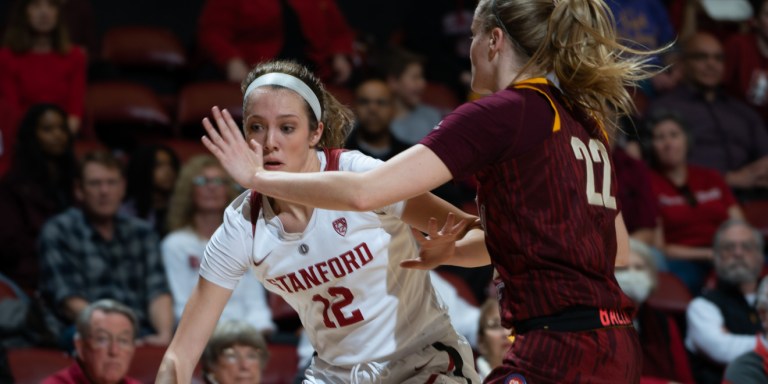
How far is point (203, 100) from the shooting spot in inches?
285

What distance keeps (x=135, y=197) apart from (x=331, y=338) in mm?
3530

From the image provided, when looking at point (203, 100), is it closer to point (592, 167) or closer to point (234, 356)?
point (234, 356)

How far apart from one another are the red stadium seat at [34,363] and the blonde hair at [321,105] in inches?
85.2

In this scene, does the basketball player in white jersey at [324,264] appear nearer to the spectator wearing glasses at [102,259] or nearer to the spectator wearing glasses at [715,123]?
the spectator wearing glasses at [102,259]

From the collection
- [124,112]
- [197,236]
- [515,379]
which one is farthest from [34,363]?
[515,379]

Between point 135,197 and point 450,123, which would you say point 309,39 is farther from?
point 450,123

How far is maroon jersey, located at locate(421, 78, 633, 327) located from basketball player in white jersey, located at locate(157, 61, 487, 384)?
39cm

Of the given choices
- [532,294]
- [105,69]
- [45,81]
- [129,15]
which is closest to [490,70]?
[532,294]

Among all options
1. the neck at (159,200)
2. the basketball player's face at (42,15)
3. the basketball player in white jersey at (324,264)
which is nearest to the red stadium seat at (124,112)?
the basketball player's face at (42,15)

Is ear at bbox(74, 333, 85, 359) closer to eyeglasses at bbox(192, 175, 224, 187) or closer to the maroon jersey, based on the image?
eyeglasses at bbox(192, 175, 224, 187)

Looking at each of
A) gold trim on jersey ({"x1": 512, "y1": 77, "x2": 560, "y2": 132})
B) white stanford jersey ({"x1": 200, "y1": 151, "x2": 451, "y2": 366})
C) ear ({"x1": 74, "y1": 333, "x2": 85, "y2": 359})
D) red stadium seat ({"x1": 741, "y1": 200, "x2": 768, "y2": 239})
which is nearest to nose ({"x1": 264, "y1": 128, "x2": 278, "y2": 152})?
white stanford jersey ({"x1": 200, "y1": 151, "x2": 451, "y2": 366})

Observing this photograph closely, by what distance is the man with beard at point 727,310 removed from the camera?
5.78 metres

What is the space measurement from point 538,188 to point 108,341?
2.60m

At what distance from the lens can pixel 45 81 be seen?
678 cm
